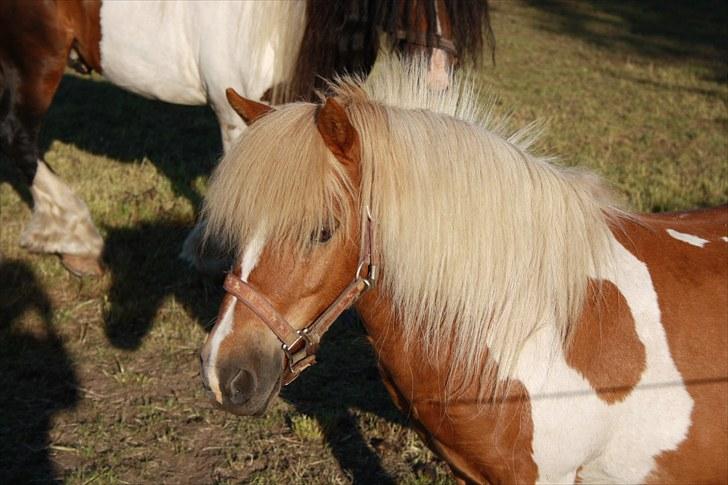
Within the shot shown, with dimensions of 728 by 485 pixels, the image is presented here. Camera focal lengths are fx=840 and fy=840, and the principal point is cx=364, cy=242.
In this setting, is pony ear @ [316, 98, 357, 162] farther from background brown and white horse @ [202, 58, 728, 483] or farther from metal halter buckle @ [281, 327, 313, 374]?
metal halter buckle @ [281, 327, 313, 374]

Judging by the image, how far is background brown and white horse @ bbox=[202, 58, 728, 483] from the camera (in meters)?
2.07

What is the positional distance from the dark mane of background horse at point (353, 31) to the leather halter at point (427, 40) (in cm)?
3

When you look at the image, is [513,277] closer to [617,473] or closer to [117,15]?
[617,473]

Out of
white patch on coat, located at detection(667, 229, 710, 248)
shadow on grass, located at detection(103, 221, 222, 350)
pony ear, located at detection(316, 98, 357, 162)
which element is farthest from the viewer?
shadow on grass, located at detection(103, 221, 222, 350)

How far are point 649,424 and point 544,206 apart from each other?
2.15 feet

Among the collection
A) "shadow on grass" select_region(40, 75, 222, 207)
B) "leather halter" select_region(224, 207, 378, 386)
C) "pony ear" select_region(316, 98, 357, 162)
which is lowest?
"shadow on grass" select_region(40, 75, 222, 207)

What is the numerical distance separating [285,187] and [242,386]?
1.66ft

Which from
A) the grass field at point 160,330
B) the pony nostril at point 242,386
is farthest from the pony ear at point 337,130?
the grass field at point 160,330

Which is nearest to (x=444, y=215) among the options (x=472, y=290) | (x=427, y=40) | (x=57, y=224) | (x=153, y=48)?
(x=472, y=290)

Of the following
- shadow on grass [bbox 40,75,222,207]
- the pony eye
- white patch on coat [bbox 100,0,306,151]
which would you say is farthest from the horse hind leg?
the pony eye

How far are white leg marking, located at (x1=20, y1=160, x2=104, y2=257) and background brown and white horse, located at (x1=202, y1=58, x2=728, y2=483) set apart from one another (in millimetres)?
2974

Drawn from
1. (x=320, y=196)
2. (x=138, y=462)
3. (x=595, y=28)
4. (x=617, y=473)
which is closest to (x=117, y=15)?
(x=138, y=462)

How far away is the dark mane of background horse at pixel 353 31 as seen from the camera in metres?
4.07

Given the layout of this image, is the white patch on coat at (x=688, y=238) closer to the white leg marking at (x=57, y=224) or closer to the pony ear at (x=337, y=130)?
the pony ear at (x=337, y=130)
